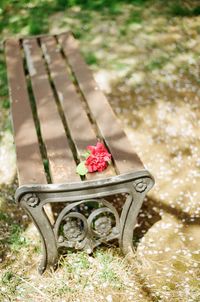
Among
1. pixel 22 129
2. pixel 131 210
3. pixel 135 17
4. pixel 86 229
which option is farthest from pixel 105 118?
pixel 135 17

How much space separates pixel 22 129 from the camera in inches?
135

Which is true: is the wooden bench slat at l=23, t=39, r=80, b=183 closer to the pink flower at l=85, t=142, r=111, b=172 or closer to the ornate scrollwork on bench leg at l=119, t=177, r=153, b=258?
the pink flower at l=85, t=142, r=111, b=172

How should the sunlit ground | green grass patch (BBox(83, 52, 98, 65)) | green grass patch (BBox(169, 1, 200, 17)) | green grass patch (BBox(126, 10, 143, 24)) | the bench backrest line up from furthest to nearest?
green grass patch (BBox(169, 1, 200, 17))
green grass patch (BBox(126, 10, 143, 24))
green grass patch (BBox(83, 52, 98, 65))
the sunlit ground
the bench backrest

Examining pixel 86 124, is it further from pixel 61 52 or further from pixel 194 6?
pixel 194 6

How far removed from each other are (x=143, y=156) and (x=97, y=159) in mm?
1573

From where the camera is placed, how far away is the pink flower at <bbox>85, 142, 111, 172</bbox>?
2.97 metres

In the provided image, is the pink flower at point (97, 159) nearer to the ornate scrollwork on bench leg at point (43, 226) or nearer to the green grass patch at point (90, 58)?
the ornate scrollwork on bench leg at point (43, 226)

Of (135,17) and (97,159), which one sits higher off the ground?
(97,159)

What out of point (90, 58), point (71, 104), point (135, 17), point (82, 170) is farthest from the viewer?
point (135, 17)

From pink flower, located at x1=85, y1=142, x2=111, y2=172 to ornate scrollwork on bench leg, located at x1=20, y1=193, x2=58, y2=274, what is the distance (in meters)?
0.46

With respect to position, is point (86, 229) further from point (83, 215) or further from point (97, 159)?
point (97, 159)

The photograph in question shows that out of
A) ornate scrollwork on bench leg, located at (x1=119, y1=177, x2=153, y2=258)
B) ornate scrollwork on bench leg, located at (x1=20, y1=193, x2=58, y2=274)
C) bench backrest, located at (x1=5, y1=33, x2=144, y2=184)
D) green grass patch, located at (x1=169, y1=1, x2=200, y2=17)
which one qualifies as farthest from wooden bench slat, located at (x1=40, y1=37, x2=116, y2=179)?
green grass patch, located at (x1=169, y1=1, x2=200, y2=17)

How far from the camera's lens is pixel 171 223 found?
12.3 feet

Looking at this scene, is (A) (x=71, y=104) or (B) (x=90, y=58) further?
(B) (x=90, y=58)
